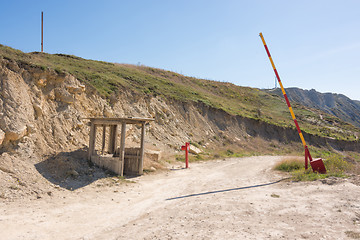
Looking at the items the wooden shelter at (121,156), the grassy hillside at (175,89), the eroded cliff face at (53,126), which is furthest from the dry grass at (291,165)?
the grassy hillside at (175,89)

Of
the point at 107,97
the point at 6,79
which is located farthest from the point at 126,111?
the point at 6,79

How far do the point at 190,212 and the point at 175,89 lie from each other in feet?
81.9

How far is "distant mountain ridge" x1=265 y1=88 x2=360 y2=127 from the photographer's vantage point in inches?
3027

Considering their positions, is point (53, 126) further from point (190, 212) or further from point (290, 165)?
point (290, 165)

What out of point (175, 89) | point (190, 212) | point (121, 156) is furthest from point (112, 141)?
point (175, 89)

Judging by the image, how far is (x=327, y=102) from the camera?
8800cm

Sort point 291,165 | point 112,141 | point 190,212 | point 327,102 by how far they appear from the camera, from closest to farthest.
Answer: point 190,212 < point 291,165 < point 112,141 < point 327,102

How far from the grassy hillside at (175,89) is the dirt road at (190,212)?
9.21 metres

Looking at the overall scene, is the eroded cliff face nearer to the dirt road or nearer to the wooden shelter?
the wooden shelter

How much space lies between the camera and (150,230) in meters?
5.92

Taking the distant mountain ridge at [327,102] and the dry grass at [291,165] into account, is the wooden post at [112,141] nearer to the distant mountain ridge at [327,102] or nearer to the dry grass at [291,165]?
the dry grass at [291,165]

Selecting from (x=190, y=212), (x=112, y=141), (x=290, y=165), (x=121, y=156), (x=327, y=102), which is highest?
(x=327, y=102)

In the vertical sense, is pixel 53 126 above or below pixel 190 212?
above

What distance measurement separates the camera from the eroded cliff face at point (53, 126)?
9555 mm
